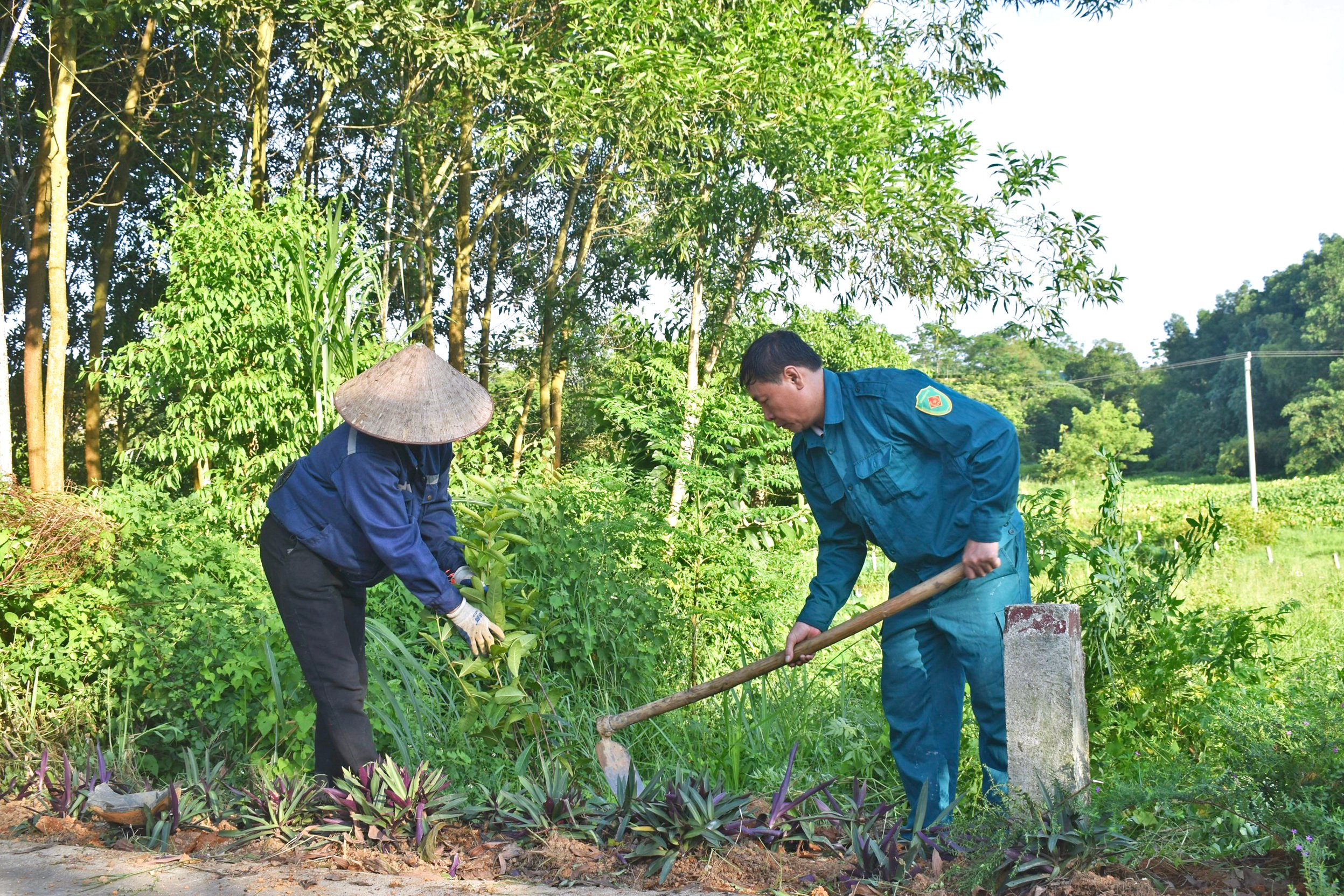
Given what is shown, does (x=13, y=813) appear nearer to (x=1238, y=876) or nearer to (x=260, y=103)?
(x=1238, y=876)

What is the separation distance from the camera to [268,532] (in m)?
3.16

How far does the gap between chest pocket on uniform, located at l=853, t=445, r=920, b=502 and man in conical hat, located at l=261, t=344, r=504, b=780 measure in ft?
4.13

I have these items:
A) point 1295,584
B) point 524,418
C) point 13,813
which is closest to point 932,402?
point 13,813

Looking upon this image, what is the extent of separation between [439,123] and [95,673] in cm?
773

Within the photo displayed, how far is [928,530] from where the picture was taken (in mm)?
3184

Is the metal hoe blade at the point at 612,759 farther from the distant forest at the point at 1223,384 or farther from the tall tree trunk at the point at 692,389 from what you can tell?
the distant forest at the point at 1223,384

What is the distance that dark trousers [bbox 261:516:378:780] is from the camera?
311 cm

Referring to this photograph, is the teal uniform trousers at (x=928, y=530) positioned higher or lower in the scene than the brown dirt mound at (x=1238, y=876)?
higher

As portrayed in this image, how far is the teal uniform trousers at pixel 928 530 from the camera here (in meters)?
3.04

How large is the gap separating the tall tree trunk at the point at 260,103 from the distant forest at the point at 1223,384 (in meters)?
28.8

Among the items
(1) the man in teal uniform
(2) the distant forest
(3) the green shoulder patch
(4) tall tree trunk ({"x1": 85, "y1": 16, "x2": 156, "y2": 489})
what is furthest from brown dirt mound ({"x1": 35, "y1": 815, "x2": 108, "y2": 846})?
(2) the distant forest

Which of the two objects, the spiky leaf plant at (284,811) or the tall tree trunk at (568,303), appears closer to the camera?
the spiky leaf plant at (284,811)

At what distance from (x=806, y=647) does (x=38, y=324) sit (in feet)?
31.1

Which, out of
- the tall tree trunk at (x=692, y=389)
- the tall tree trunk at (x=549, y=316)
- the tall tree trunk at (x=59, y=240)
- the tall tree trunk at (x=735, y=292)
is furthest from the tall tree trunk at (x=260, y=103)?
the tall tree trunk at (x=735, y=292)
